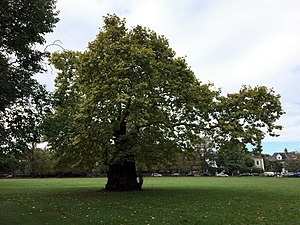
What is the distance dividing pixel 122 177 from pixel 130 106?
8.29m

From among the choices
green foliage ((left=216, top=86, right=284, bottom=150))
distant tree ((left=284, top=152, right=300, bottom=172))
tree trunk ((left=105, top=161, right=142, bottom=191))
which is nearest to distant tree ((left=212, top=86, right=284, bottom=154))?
green foliage ((left=216, top=86, right=284, bottom=150))

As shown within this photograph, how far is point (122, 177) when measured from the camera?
28031 millimetres

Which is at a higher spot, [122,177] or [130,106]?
[130,106]

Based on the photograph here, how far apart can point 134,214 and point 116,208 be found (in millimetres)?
2311

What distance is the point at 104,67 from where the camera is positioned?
2233 cm

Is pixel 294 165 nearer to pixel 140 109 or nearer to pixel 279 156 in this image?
pixel 279 156

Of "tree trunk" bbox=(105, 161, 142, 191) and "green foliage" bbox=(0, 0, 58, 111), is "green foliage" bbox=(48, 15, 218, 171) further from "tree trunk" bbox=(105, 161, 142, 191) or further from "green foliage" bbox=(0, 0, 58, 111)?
"green foliage" bbox=(0, 0, 58, 111)

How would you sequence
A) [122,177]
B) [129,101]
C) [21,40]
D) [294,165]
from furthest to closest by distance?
[294,165] < [122,177] < [129,101] < [21,40]

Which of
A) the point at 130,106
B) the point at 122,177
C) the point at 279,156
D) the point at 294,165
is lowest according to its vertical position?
the point at 122,177

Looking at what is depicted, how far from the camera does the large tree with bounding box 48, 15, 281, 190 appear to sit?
21828 millimetres

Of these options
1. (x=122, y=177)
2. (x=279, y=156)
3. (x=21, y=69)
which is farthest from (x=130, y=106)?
(x=279, y=156)

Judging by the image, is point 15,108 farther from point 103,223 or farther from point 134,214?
point 134,214

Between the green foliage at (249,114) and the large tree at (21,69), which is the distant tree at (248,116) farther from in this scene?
the large tree at (21,69)

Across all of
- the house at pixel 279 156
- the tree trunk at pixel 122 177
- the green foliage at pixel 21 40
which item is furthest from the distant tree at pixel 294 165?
the green foliage at pixel 21 40
